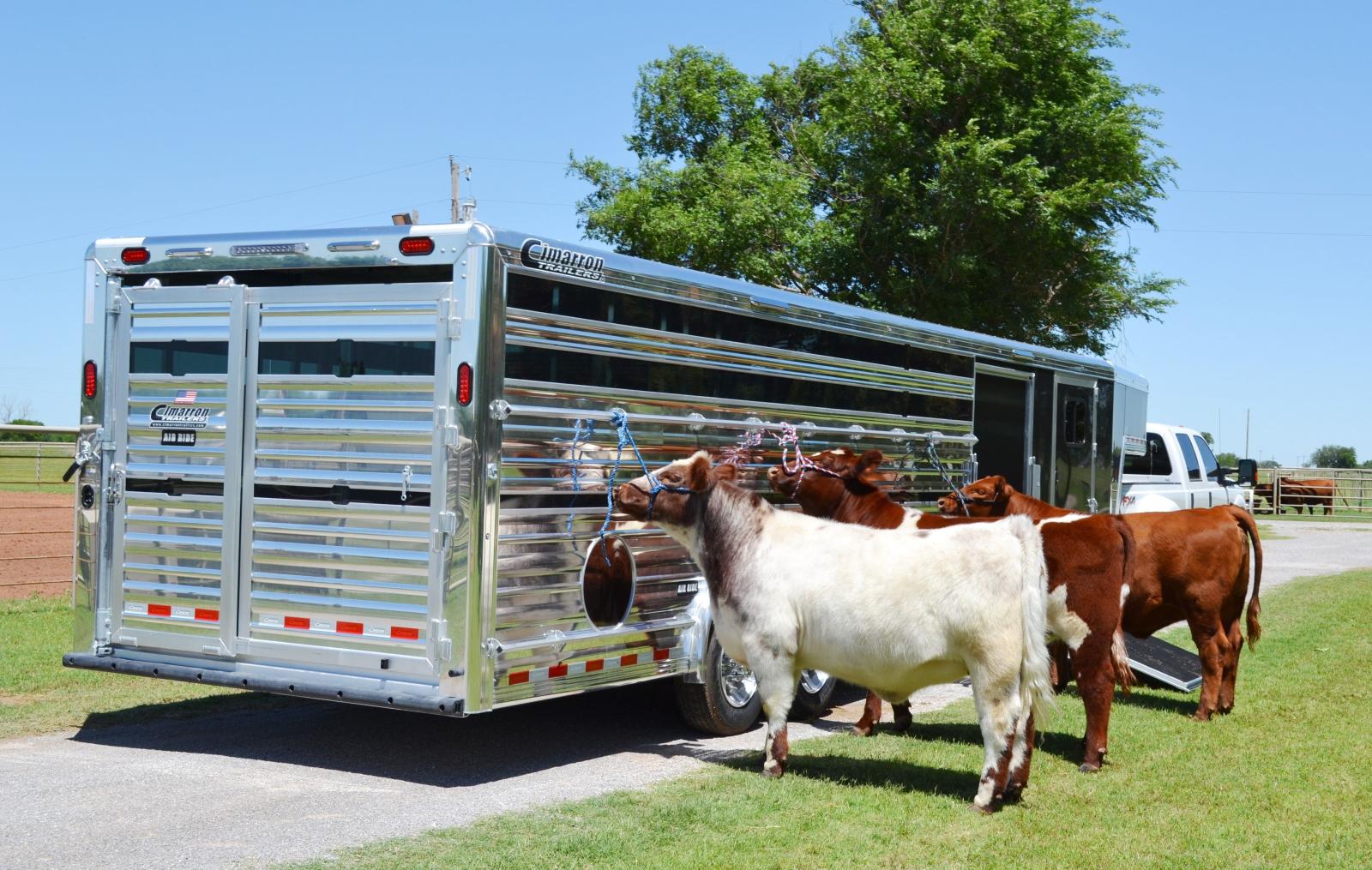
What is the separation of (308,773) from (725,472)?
2.96 metres

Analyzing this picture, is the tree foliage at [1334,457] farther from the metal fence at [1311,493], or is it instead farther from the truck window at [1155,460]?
the truck window at [1155,460]

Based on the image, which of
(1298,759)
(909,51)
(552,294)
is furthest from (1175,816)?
(909,51)

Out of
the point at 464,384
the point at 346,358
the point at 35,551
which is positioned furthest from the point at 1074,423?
the point at 35,551

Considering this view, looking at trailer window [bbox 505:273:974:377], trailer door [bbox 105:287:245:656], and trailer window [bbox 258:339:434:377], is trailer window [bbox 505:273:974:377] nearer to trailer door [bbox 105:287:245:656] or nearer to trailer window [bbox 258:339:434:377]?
trailer window [bbox 258:339:434:377]

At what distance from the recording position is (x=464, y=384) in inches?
261

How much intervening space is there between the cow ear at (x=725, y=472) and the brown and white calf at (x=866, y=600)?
40 mm

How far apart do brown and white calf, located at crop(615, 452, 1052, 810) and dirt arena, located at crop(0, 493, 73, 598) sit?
28.6 feet

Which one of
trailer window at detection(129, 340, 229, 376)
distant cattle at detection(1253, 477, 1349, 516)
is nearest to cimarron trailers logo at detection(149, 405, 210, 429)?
trailer window at detection(129, 340, 229, 376)

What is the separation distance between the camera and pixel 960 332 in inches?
442

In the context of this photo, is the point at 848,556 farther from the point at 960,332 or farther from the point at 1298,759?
the point at 960,332

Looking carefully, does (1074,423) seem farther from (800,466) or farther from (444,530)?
(444,530)

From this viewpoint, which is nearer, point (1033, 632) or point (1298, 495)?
point (1033, 632)

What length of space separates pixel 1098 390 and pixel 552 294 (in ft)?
28.0

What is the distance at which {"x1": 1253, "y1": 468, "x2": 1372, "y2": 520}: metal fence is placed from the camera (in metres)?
45.9
